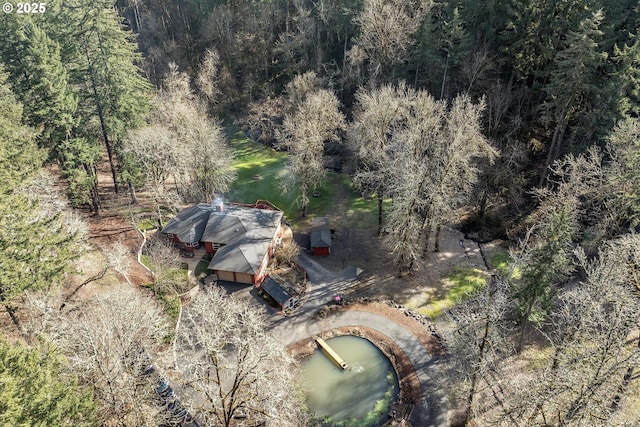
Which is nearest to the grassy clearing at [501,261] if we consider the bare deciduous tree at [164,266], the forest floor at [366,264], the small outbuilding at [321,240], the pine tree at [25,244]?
the forest floor at [366,264]

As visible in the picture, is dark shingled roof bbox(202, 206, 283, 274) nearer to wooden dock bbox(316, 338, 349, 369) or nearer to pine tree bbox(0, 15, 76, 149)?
wooden dock bbox(316, 338, 349, 369)

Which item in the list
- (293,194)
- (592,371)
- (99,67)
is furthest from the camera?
(293,194)

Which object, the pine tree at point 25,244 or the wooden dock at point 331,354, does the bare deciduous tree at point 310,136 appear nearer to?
the wooden dock at point 331,354

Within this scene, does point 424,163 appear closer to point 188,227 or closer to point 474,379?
point 474,379

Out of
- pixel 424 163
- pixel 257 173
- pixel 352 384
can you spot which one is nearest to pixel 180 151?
pixel 257 173

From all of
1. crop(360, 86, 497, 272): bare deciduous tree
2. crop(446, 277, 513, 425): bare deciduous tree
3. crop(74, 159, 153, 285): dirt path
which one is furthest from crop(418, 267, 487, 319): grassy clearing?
crop(74, 159, 153, 285): dirt path

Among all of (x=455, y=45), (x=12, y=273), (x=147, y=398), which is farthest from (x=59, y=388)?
(x=455, y=45)
